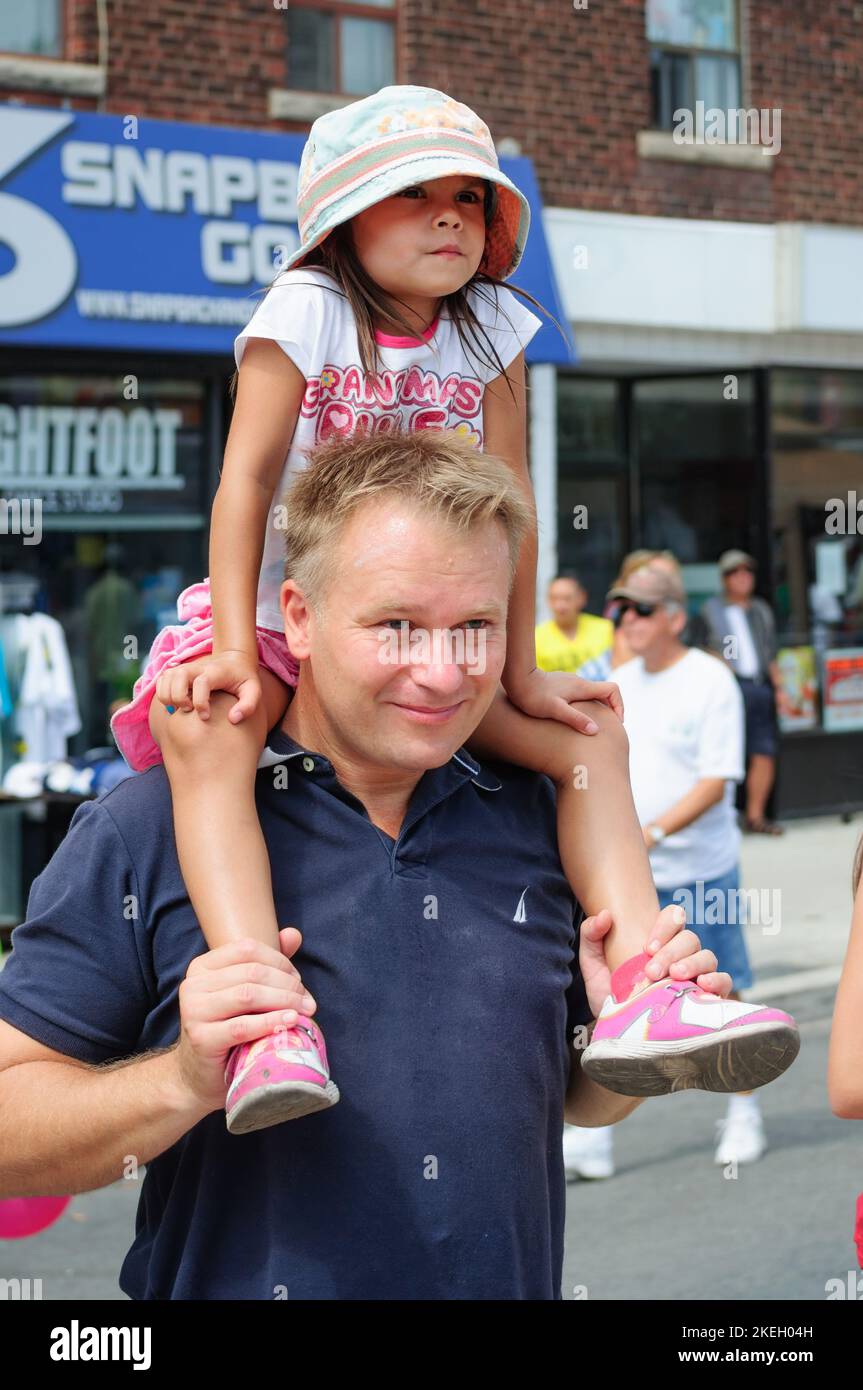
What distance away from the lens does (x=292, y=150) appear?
37.9 feet

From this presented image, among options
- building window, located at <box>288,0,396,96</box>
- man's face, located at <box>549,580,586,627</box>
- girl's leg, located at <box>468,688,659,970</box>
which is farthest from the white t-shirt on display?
building window, located at <box>288,0,396,96</box>

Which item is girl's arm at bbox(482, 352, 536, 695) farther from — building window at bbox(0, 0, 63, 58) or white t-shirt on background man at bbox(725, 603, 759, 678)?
white t-shirt on background man at bbox(725, 603, 759, 678)

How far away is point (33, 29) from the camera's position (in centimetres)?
1103

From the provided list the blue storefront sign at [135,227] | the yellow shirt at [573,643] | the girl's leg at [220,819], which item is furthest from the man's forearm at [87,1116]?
the blue storefront sign at [135,227]

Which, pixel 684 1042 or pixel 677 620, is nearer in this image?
pixel 684 1042

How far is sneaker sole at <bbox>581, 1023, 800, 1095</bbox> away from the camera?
2.25 meters

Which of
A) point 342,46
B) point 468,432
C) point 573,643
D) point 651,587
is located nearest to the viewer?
point 468,432

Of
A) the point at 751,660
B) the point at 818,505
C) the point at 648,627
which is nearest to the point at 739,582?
the point at 751,660

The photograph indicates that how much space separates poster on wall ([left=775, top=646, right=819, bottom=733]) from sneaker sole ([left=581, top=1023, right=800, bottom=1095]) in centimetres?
1252

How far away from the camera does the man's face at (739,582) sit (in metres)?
14.1

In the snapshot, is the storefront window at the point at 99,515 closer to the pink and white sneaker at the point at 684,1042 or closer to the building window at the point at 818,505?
the building window at the point at 818,505

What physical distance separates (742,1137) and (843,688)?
8907 millimetres

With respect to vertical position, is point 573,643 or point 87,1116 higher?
point 573,643

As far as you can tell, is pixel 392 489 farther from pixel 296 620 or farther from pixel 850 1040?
pixel 850 1040
